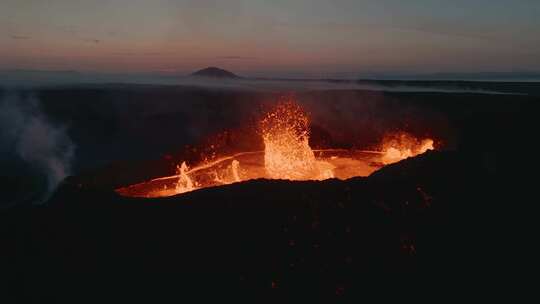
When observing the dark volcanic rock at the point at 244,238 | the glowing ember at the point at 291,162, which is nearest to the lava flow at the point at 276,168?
the glowing ember at the point at 291,162

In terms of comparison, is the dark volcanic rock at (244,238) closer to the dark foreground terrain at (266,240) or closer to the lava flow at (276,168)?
the dark foreground terrain at (266,240)

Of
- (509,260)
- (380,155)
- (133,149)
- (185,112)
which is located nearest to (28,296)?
(509,260)

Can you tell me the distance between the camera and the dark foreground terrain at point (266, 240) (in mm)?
11742

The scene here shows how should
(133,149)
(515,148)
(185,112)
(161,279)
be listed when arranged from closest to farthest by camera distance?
(161,279)
(515,148)
(133,149)
(185,112)

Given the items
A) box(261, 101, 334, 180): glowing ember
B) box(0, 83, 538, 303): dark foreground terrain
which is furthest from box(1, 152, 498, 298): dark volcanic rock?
box(261, 101, 334, 180): glowing ember

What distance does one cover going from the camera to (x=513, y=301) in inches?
496

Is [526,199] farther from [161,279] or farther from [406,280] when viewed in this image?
[161,279]

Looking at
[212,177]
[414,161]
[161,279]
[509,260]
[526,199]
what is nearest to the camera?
[161,279]

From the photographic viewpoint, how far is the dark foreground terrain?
11742 millimetres

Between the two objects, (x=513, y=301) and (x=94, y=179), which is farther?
(x=94, y=179)

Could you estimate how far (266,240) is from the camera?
12.2 meters

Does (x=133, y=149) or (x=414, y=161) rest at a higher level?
(x=414, y=161)

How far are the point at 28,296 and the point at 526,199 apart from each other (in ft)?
54.8

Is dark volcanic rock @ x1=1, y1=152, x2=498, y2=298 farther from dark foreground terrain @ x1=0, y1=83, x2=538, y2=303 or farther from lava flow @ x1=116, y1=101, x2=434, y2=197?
lava flow @ x1=116, y1=101, x2=434, y2=197
